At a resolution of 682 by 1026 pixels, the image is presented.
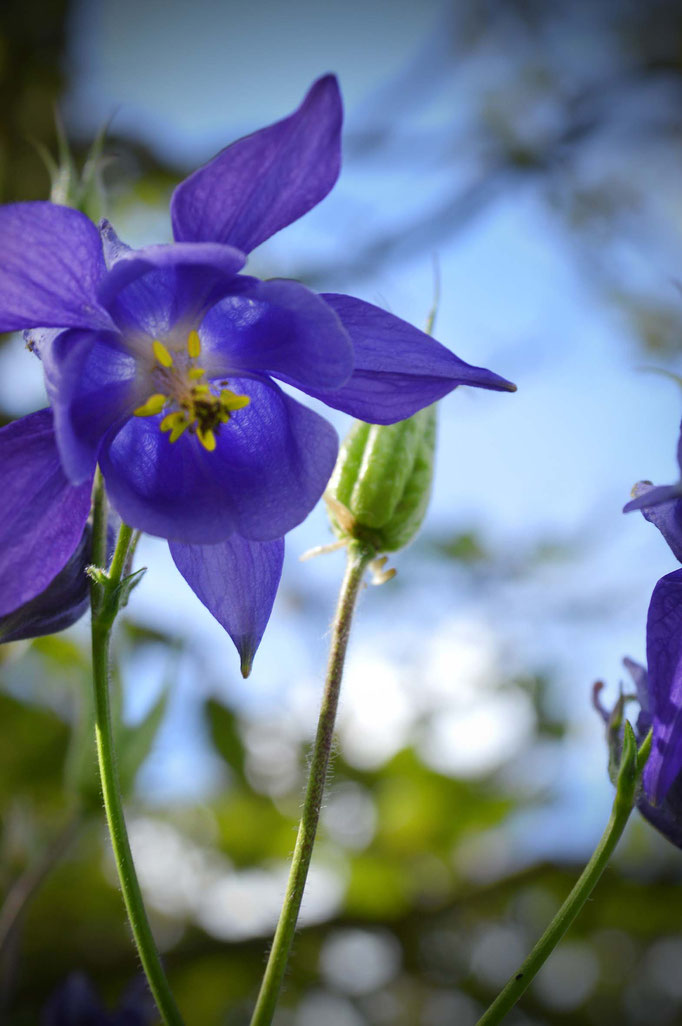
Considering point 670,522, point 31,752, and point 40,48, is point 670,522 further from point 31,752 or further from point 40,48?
point 40,48

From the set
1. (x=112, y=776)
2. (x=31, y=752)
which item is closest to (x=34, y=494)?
(x=112, y=776)

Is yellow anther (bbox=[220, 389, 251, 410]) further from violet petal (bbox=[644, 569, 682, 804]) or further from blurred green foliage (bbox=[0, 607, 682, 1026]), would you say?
blurred green foliage (bbox=[0, 607, 682, 1026])

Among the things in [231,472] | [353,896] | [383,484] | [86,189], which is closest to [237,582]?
[231,472]

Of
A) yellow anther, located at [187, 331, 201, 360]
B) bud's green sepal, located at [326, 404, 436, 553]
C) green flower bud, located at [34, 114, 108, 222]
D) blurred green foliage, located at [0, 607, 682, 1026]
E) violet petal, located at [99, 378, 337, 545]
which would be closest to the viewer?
violet petal, located at [99, 378, 337, 545]

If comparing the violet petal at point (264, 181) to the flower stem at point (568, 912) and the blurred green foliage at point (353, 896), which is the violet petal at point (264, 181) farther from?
the blurred green foliage at point (353, 896)

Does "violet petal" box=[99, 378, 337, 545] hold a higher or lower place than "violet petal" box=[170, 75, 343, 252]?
lower

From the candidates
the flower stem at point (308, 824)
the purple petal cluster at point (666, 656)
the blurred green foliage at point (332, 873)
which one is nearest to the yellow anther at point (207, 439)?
the flower stem at point (308, 824)

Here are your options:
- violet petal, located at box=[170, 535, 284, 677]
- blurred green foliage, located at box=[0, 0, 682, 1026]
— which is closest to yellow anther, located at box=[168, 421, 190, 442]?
violet petal, located at box=[170, 535, 284, 677]
